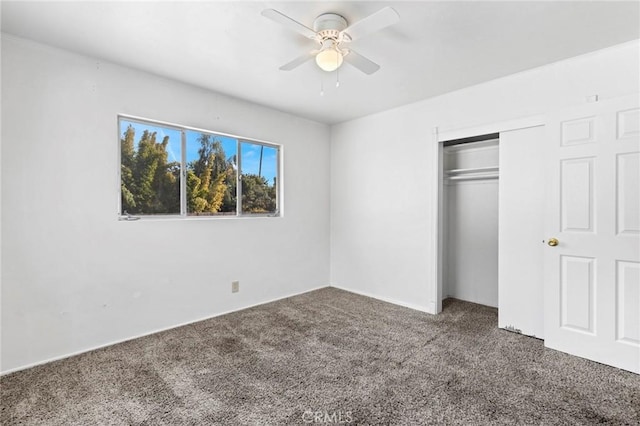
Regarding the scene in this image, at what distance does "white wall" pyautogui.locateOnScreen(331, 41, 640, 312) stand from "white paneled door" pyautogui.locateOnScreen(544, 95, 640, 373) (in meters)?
0.31

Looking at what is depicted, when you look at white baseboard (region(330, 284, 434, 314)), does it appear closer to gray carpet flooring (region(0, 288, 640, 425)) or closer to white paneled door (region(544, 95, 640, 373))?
gray carpet flooring (region(0, 288, 640, 425))

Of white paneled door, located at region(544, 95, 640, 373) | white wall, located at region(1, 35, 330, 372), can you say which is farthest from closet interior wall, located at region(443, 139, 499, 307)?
white wall, located at region(1, 35, 330, 372)

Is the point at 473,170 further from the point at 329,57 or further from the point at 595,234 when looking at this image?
the point at 329,57

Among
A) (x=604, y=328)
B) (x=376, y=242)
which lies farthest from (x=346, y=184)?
(x=604, y=328)

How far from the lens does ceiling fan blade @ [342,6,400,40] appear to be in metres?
1.68

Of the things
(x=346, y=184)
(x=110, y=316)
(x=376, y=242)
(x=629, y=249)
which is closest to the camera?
(x=629, y=249)

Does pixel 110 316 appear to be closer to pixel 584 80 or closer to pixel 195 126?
pixel 195 126

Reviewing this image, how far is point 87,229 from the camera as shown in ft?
8.48

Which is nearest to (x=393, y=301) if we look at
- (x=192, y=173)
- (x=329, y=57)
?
(x=192, y=173)

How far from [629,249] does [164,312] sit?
13.2 feet

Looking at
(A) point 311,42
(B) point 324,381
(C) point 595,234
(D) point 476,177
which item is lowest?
(B) point 324,381

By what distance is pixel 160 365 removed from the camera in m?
2.36

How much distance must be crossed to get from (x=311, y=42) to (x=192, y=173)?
1844mm

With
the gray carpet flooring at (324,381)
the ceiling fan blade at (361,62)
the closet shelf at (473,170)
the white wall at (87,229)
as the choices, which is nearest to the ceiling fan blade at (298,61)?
the ceiling fan blade at (361,62)
